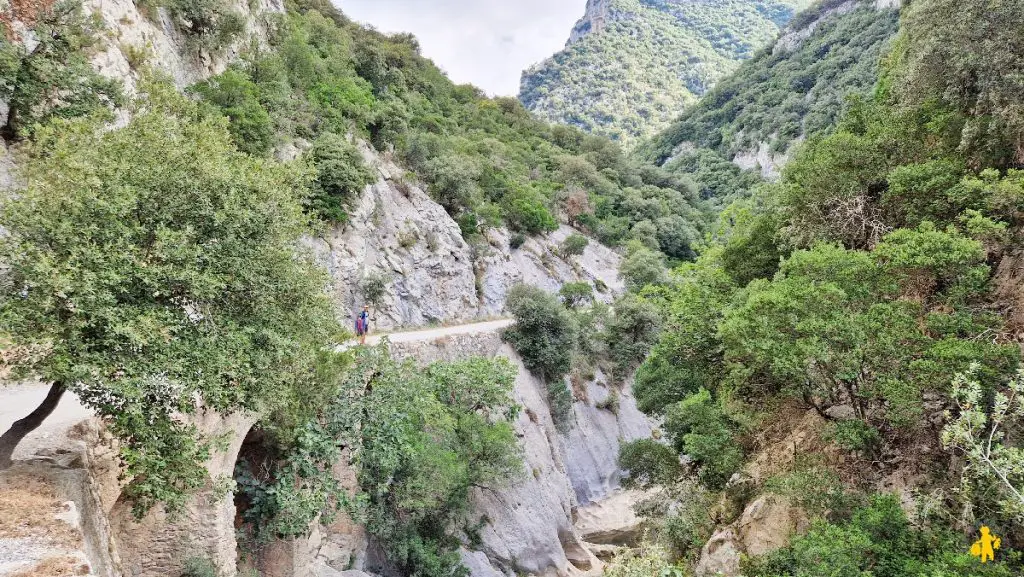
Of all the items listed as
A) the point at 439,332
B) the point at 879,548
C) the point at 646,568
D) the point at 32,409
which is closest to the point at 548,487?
the point at 439,332

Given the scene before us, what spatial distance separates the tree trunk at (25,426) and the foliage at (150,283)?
0.62 metres

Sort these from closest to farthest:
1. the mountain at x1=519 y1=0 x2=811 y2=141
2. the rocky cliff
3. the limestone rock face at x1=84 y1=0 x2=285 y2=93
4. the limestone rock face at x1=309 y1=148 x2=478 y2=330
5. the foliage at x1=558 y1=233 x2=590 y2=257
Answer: the rocky cliff, the limestone rock face at x1=84 y1=0 x2=285 y2=93, the limestone rock face at x1=309 y1=148 x2=478 y2=330, the foliage at x1=558 y1=233 x2=590 y2=257, the mountain at x1=519 y1=0 x2=811 y2=141

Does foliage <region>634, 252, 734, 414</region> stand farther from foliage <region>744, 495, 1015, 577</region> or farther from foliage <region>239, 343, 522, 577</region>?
foliage <region>744, 495, 1015, 577</region>

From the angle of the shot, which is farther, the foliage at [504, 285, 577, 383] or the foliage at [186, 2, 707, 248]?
the foliage at [504, 285, 577, 383]

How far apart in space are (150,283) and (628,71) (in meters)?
172

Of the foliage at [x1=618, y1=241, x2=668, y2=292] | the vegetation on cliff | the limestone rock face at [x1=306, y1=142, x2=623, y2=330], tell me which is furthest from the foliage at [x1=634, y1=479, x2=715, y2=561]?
the foliage at [x1=618, y1=241, x2=668, y2=292]

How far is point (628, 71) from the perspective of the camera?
157m

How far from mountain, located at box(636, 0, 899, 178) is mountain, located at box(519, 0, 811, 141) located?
105 feet

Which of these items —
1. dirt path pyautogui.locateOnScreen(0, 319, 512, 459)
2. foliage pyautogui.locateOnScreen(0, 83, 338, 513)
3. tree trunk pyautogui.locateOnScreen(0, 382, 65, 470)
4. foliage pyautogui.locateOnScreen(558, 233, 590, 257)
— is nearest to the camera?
foliage pyautogui.locateOnScreen(0, 83, 338, 513)

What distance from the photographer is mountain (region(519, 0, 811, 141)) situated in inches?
5645

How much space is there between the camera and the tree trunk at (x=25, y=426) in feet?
24.0

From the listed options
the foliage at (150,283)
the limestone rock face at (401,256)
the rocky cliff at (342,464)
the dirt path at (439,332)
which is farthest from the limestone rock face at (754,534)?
the limestone rock face at (401,256)

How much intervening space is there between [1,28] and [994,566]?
24837 millimetres

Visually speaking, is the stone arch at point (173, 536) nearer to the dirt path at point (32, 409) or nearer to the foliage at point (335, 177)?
the dirt path at point (32, 409)
